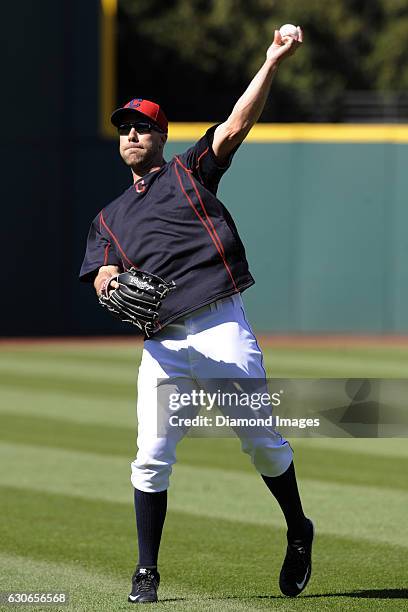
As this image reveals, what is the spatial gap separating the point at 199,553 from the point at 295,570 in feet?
3.18

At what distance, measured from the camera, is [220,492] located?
25.0ft

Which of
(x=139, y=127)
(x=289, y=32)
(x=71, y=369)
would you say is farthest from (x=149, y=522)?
(x=71, y=369)

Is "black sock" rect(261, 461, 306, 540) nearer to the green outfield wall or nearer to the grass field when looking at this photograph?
the grass field

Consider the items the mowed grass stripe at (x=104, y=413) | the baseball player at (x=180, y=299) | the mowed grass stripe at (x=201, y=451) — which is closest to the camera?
the baseball player at (x=180, y=299)

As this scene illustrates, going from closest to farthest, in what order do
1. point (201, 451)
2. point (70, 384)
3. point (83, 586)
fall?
point (83, 586) < point (201, 451) < point (70, 384)

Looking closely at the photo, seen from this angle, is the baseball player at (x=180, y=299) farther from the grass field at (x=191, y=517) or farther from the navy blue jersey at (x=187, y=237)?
the grass field at (x=191, y=517)

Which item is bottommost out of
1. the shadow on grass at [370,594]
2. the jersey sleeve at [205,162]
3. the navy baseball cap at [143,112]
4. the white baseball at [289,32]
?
the shadow on grass at [370,594]

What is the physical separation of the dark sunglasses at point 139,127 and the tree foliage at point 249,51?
2459 centimetres

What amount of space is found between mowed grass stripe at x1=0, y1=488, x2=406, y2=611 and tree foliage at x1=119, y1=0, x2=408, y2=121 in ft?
76.1

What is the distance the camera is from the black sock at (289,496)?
16.8 feet

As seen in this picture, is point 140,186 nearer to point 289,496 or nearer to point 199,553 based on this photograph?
point 289,496

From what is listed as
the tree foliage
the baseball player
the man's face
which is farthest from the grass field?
the tree foliage
